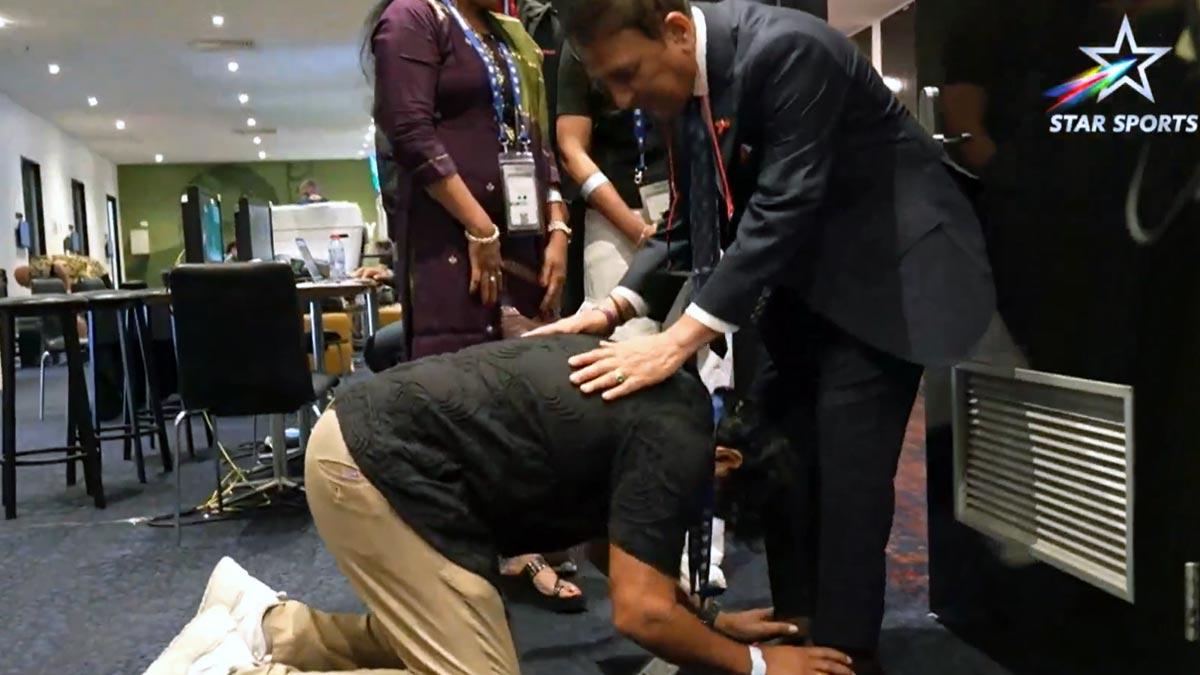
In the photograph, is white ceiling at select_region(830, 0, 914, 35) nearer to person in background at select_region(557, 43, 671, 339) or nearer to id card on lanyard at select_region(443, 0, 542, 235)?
person in background at select_region(557, 43, 671, 339)

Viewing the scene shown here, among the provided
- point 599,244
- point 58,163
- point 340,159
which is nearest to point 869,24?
point 599,244

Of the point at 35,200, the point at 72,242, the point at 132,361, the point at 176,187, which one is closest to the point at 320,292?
the point at 132,361

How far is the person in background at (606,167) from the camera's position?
2289mm

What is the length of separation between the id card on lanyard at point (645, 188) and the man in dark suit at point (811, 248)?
0.46 metres

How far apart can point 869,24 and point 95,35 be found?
24.0 feet

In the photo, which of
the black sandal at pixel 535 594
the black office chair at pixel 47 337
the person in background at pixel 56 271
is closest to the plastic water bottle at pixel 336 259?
the black office chair at pixel 47 337

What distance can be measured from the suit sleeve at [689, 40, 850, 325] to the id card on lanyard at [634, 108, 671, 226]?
70 centimetres

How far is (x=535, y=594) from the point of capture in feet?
8.11

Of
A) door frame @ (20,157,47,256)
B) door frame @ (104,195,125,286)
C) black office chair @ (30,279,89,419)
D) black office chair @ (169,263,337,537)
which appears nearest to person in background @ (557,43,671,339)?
black office chair @ (169,263,337,537)

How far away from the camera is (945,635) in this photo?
83.4 inches

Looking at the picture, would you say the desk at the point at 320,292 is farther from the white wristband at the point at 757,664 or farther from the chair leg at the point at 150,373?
the white wristband at the point at 757,664

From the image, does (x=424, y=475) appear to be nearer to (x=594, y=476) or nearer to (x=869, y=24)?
(x=594, y=476)

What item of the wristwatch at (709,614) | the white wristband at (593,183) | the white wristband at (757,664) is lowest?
the wristwatch at (709,614)

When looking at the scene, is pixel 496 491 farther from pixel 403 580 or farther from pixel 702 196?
pixel 702 196
